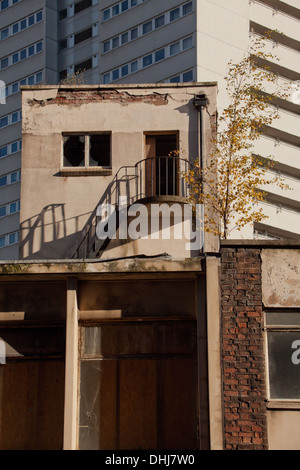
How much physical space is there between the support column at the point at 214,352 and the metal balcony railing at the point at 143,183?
6.74 meters

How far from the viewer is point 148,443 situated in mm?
17688

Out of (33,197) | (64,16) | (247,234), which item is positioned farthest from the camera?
(64,16)

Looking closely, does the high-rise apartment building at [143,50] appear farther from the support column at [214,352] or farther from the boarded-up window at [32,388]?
the support column at [214,352]

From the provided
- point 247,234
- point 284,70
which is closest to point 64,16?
point 284,70

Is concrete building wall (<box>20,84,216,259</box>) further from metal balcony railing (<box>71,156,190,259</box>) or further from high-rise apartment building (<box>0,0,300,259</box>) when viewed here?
Result: high-rise apartment building (<box>0,0,300,259</box>)

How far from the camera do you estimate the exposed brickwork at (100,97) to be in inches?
976

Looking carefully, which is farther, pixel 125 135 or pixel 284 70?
pixel 284 70

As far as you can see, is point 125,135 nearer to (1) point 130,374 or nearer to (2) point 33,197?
(2) point 33,197

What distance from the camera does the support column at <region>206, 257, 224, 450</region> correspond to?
16.7 metres

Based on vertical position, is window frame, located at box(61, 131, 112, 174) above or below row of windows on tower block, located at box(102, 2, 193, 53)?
below

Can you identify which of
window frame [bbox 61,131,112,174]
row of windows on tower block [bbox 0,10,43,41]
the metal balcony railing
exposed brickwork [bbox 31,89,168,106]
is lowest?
the metal balcony railing

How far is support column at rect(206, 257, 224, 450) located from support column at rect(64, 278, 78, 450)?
2.69 m

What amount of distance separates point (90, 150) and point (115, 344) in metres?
7.98

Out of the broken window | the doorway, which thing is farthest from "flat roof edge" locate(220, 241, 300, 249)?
the broken window
